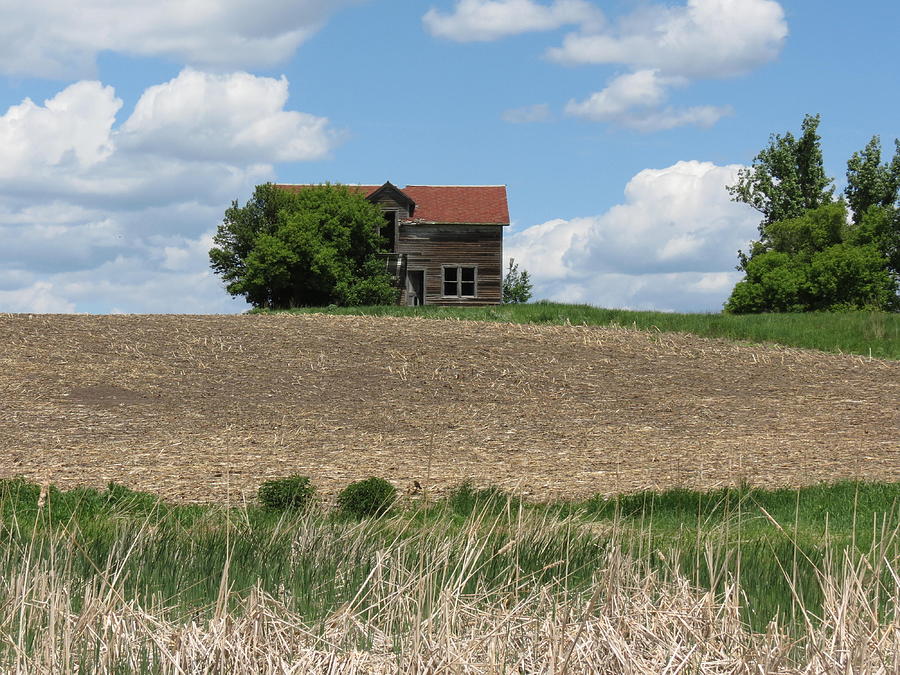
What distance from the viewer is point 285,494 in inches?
331

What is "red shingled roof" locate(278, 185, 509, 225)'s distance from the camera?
4103 centimetres

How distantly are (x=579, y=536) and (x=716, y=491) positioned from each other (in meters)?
3.87

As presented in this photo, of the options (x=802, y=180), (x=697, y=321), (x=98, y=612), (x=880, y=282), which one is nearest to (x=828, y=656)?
(x=98, y=612)

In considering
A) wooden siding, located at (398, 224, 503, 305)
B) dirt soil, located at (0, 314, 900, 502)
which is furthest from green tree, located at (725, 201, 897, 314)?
dirt soil, located at (0, 314, 900, 502)

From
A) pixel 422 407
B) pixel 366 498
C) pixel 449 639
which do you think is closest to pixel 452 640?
pixel 449 639

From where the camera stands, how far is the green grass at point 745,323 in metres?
23.6

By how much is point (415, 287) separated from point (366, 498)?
3378 centimetres

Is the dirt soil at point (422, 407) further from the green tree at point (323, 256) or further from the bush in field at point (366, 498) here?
the green tree at point (323, 256)

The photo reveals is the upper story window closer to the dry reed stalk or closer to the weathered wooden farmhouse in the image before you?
→ the weathered wooden farmhouse

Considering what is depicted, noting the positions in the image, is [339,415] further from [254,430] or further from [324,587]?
[324,587]

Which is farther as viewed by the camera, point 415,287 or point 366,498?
point 415,287

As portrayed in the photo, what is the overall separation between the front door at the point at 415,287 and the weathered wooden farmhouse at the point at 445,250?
4 cm

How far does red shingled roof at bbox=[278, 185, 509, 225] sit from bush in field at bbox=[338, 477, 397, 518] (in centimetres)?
3271

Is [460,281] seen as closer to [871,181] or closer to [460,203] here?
[460,203]
